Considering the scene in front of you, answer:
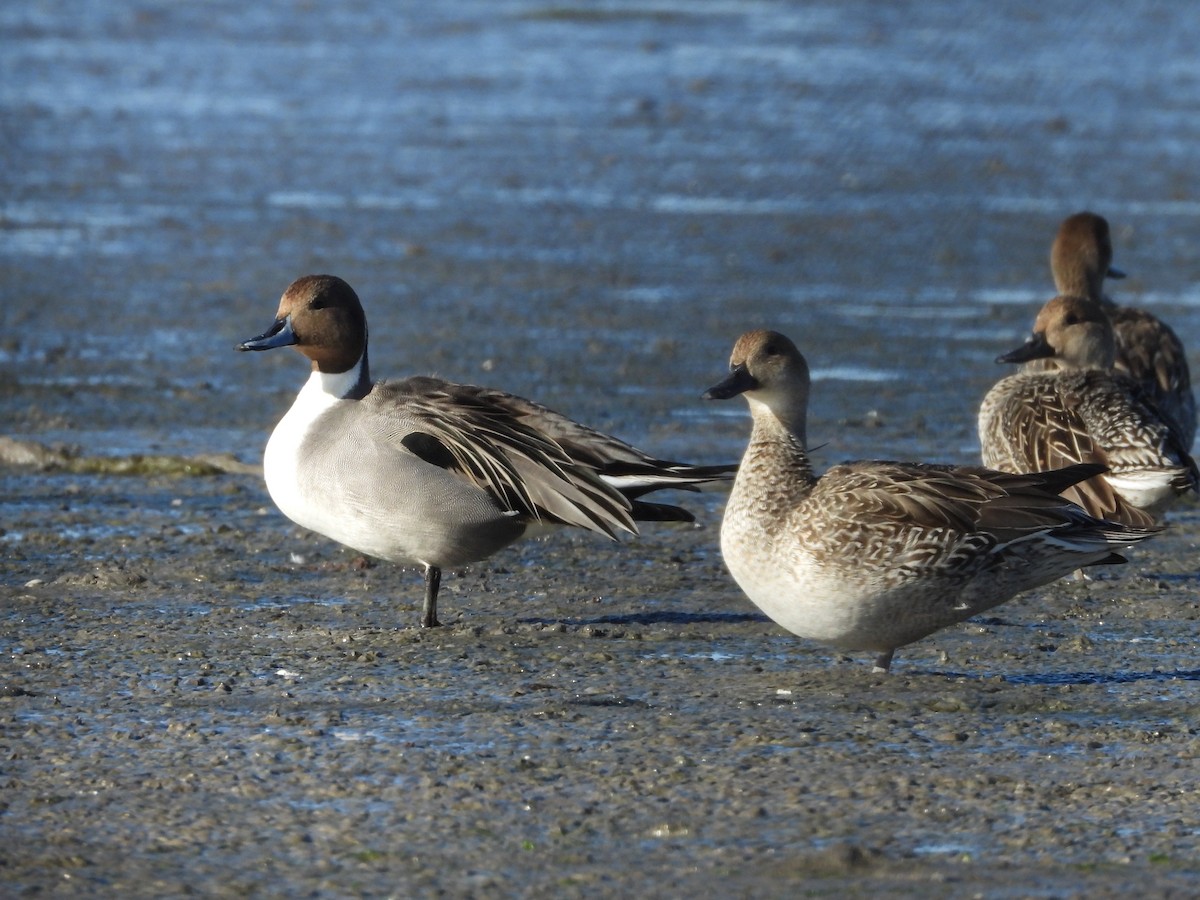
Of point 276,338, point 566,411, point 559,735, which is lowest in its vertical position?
point 559,735

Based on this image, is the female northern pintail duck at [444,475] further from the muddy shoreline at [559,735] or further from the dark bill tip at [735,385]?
the dark bill tip at [735,385]

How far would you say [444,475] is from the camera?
22.1 ft

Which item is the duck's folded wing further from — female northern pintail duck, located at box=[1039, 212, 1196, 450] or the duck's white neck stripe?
female northern pintail duck, located at box=[1039, 212, 1196, 450]

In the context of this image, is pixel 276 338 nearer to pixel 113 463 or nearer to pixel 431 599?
pixel 431 599

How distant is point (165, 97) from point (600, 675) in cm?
1483

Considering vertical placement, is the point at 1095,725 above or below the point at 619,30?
below

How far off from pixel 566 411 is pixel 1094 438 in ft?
10.2

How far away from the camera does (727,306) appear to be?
1254 cm

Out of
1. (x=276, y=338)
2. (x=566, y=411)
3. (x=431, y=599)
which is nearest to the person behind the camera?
(x=431, y=599)

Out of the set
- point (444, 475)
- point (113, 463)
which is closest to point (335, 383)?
point (444, 475)

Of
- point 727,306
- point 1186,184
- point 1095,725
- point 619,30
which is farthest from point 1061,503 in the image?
point 619,30

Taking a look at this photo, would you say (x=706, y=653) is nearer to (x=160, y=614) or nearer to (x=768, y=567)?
(x=768, y=567)

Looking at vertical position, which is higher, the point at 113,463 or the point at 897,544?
the point at 897,544

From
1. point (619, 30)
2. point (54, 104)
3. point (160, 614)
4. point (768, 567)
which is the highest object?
point (619, 30)
